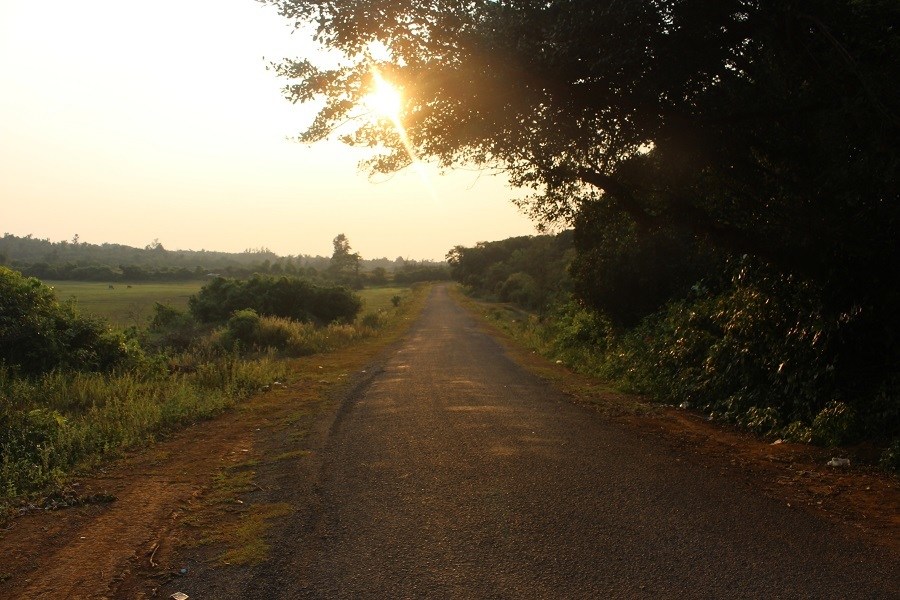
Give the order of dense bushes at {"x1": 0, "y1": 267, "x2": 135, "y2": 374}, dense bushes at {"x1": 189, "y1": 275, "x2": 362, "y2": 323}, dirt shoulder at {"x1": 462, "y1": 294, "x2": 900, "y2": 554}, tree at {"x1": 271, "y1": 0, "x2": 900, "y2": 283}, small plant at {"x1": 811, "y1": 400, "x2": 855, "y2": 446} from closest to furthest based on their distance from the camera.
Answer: dirt shoulder at {"x1": 462, "y1": 294, "x2": 900, "y2": 554}
tree at {"x1": 271, "y1": 0, "x2": 900, "y2": 283}
small plant at {"x1": 811, "y1": 400, "x2": 855, "y2": 446}
dense bushes at {"x1": 0, "y1": 267, "x2": 135, "y2": 374}
dense bushes at {"x1": 189, "y1": 275, "x2": 362, "y2": 323}

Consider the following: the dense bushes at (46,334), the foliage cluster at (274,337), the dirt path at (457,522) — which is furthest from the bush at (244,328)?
the dirt path at (457,522)

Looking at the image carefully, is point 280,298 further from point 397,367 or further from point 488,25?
point 488,25

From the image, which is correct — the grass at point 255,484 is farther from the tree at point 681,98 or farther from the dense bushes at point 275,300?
the dense bushes at point 275,300

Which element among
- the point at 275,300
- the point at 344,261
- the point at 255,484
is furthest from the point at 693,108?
the point at 344,261

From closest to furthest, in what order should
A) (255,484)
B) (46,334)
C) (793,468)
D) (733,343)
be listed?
1. (255,484)
2. (793,468)
3. (733,343)
4. (46,334)

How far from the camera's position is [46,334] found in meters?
14.4

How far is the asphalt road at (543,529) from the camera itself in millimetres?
4367

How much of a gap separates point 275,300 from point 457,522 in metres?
30.2

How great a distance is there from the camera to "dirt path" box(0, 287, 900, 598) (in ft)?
14.7

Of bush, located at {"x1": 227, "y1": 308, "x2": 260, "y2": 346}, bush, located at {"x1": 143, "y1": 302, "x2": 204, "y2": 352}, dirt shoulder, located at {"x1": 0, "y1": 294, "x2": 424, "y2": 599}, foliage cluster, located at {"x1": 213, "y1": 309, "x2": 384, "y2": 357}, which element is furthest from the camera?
bush, located at {"x1": 143, "y1": 302, "x2": 204, "y2": 352}

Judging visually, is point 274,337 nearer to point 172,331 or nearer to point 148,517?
point 172,331

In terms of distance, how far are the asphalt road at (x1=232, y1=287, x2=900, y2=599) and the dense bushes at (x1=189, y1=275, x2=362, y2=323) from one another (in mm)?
26159

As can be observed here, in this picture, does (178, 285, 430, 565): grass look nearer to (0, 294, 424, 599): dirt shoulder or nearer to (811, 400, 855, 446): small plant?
(0, 294, 424, 599): dirt shoulder

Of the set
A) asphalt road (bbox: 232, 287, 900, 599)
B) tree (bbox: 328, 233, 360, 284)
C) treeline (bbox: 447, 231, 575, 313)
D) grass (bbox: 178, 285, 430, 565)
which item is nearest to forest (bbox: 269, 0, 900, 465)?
asphalt road (bbox: 232, 287, 900, 599)
